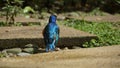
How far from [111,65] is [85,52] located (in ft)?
2.50

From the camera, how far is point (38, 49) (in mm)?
6891

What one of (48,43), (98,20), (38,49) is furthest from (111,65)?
(98,20)

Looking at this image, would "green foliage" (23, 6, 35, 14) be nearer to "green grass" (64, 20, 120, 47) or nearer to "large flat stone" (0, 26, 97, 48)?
"green grass" (64, 20, 120, 47)

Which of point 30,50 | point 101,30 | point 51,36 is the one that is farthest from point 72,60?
point 101,30

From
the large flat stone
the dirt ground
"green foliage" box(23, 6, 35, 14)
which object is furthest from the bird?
"green foliage" box(23, 6, 35, 14)

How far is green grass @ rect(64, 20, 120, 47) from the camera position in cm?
748

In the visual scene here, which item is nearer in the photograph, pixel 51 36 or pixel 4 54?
pixel 51 36

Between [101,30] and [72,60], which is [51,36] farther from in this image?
[101,30]

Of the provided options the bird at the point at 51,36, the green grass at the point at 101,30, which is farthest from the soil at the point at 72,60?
the green grass at the point at 101,30

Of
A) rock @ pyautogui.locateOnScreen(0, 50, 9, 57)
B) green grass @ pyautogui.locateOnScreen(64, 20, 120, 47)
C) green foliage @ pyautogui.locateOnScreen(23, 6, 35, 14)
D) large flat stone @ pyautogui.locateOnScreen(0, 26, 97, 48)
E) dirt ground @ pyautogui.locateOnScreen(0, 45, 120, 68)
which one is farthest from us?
green foliage @ pyautogui.locateOnScreen(23, 6, 35, 14)

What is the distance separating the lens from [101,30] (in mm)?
9031

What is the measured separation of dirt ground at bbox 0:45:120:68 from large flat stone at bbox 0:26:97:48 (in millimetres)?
1127

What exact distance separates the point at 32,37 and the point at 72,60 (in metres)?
1.66

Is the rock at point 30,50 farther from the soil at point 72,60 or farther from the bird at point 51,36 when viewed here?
the soil at point 72,60
